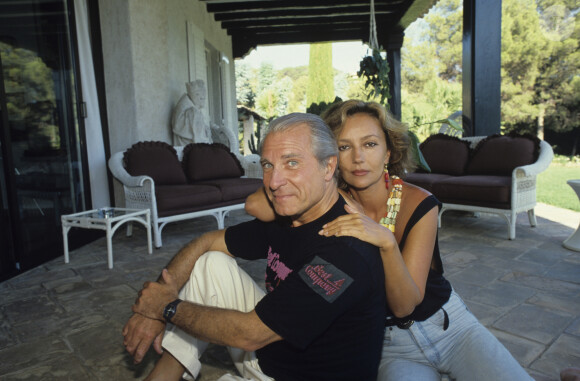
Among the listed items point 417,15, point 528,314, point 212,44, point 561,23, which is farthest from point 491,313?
point 561,23

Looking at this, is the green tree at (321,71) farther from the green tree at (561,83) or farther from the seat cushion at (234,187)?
the seat cushion at (234,187)

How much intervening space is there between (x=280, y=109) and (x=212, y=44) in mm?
21190

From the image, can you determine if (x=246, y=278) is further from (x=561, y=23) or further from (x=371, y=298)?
(x=561, y=23)

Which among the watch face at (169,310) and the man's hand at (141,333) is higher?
the watch face at (169,310)

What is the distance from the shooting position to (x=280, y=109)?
29344 mm

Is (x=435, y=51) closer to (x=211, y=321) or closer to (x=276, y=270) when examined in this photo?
(x=276, y=270)

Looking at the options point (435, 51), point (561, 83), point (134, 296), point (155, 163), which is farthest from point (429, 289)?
point (435, 51)

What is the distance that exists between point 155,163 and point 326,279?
3711mm

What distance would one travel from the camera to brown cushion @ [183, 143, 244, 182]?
4672mm

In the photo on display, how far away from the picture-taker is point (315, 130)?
1106 mm

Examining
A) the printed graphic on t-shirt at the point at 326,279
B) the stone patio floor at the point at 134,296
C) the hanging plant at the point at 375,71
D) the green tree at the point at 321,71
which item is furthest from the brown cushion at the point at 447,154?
the green tree at the point at 321,71

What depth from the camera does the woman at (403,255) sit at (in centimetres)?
107

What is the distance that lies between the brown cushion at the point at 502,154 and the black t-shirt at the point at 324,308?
3.65 meters

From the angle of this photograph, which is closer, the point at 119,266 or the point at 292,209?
the point at 292,209
